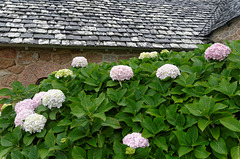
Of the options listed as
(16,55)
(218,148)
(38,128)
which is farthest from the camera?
(16,55)

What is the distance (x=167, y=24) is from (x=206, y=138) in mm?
5999

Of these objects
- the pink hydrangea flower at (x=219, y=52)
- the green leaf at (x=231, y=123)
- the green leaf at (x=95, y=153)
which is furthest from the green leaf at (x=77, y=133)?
the pink hydrangea flower at (x=219, y=52)

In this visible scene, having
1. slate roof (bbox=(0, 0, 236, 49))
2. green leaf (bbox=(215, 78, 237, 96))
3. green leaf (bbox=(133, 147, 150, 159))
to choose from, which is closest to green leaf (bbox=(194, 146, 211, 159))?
green leaf (bbox=(133, 147, 150, 159))

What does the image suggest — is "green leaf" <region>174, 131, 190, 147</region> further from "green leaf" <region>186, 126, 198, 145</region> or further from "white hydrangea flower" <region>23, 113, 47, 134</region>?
"white hydrangea flower" <region>23, 113, 47, 134</region>

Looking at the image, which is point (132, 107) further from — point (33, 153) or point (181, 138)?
point (33, 153)

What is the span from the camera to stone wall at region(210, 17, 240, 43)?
5.01 m

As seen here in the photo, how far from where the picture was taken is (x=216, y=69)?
135cm

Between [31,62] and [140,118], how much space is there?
4630 millimetres

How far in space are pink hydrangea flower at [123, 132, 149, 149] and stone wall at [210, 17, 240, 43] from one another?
17.3 feet

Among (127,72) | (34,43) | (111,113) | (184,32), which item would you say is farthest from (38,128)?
(184,32)

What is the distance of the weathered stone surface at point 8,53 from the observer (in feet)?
15.4

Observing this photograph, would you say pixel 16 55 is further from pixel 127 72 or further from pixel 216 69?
pixel 216 69

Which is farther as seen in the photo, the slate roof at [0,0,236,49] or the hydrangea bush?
the slate roof at [0,0,236,49]

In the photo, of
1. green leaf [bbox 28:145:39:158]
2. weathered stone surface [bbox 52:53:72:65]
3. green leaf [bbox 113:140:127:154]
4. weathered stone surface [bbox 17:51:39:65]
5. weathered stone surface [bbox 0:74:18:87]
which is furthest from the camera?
weathered stone surface [bbox 52:53:72:65]
